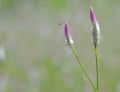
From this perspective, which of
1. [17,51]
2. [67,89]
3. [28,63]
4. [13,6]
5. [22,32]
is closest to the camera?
[67,89]

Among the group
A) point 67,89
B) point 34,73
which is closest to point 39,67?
point 34,73

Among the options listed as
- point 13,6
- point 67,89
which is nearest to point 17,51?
point 67,89

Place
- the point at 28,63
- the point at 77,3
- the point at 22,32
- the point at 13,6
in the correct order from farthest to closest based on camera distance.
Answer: the point at 13,6 → the point at 77,3 → the point at 22,32 → the point at 28,63

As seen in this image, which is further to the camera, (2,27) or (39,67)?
(2,27)

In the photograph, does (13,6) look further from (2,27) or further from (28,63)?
(28,63)

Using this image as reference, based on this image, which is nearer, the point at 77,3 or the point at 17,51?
the point at 17,51

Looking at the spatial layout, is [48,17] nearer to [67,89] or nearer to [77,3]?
[77,3]
